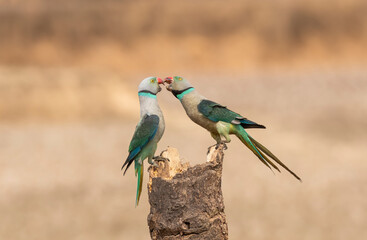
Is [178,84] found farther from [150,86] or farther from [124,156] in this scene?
[124,156]

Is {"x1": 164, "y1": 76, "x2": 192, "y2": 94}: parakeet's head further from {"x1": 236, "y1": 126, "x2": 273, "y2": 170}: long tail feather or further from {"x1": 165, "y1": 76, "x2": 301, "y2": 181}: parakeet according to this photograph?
{"x1": 236, "y1": 126, "x2": 273, "y2": 170}: long tail feather

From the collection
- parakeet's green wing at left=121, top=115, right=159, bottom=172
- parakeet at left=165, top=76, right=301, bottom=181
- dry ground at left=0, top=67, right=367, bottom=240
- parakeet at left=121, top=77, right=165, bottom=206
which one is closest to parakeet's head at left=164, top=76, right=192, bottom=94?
parakeet at left=165, top=76, right=301, bottom=181

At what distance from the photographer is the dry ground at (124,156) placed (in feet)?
51.4

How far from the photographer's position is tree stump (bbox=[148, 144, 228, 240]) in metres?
5.97

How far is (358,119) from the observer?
26.6 meters

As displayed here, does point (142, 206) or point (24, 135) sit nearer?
point (142, 206)

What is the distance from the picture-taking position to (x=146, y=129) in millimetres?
→ 5949

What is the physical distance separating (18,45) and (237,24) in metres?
17.4

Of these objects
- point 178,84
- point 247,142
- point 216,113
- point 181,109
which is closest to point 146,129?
point 178,84

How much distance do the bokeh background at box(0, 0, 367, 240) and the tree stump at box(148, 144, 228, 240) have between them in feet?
29.5

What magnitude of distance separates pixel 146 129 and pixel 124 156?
14.0 metres

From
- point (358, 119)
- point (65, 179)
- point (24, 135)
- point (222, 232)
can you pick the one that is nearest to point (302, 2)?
point (358, 119)

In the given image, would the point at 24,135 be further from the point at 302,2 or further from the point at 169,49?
the point at 302,2

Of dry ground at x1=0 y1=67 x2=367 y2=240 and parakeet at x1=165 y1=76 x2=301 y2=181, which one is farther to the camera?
dry ground at x1=0 y1=67 x2=367 y2=240
